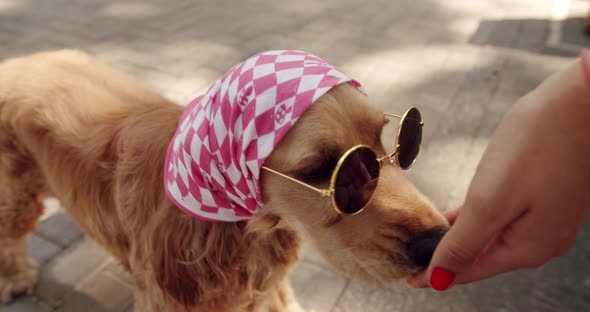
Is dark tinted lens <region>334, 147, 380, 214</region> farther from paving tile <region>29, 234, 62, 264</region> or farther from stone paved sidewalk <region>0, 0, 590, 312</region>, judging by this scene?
paving tile <region>29, 234, 62, 264</region>

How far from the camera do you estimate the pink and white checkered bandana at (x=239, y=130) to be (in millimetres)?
1175

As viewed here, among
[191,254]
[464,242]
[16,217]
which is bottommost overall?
[16,217]

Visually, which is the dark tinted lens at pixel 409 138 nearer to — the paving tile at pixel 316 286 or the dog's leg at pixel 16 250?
the paving tile at pixel 316 286

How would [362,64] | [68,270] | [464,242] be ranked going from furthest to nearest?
[362,64] < [68,270] < [464,242]

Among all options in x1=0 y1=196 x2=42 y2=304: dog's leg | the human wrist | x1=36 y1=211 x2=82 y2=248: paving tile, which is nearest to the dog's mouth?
the human wrist

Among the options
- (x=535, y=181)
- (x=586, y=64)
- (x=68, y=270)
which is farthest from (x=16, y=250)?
(x=586, y=64)

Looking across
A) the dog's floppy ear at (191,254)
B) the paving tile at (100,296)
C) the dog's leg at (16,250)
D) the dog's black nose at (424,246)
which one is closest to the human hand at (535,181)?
the dog's black nose at (424,246)

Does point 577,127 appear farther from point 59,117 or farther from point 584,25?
point 584,25

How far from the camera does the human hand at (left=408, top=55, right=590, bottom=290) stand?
748 mm

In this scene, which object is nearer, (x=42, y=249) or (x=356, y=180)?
(x=356, y=180)

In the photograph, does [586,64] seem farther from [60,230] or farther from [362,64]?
[362,64]

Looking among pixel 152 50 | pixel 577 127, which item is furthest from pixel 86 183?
pixel 152 50

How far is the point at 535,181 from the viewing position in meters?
0.77

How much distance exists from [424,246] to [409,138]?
0.40 meters
